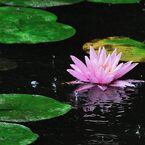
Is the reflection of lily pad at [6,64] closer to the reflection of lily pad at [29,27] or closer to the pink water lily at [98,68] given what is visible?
the reflection of lily pad at [29,27]

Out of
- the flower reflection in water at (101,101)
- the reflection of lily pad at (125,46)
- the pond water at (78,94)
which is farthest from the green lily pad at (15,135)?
the reflection of lily pad at (125,46)

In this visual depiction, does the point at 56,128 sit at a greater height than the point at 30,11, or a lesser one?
lesser

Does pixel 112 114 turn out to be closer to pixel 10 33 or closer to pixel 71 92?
pixel 71 92

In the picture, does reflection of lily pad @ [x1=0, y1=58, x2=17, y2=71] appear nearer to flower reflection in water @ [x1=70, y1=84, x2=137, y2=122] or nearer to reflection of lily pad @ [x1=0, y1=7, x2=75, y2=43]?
reflection of lily pad @ [x1=0, y1=7, x2=75, y2=43]

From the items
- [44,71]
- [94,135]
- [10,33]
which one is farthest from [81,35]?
[94,135]

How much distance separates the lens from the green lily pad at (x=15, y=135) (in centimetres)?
179

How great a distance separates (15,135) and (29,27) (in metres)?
1.45

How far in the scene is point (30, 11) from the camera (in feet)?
11.8

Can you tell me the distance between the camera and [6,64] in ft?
8.83

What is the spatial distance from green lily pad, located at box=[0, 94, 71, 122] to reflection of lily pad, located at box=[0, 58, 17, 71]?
1.54ft

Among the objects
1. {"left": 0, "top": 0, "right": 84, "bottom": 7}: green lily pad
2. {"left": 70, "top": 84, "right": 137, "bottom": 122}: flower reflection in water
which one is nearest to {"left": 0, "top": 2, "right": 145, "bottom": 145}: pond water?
{"left": 70, "top": 84, "right": 137, "bottom": 122}: flower reflection in water

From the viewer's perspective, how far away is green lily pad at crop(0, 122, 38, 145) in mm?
1788

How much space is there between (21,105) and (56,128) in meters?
0.17

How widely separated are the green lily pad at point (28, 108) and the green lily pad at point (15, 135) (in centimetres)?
9
